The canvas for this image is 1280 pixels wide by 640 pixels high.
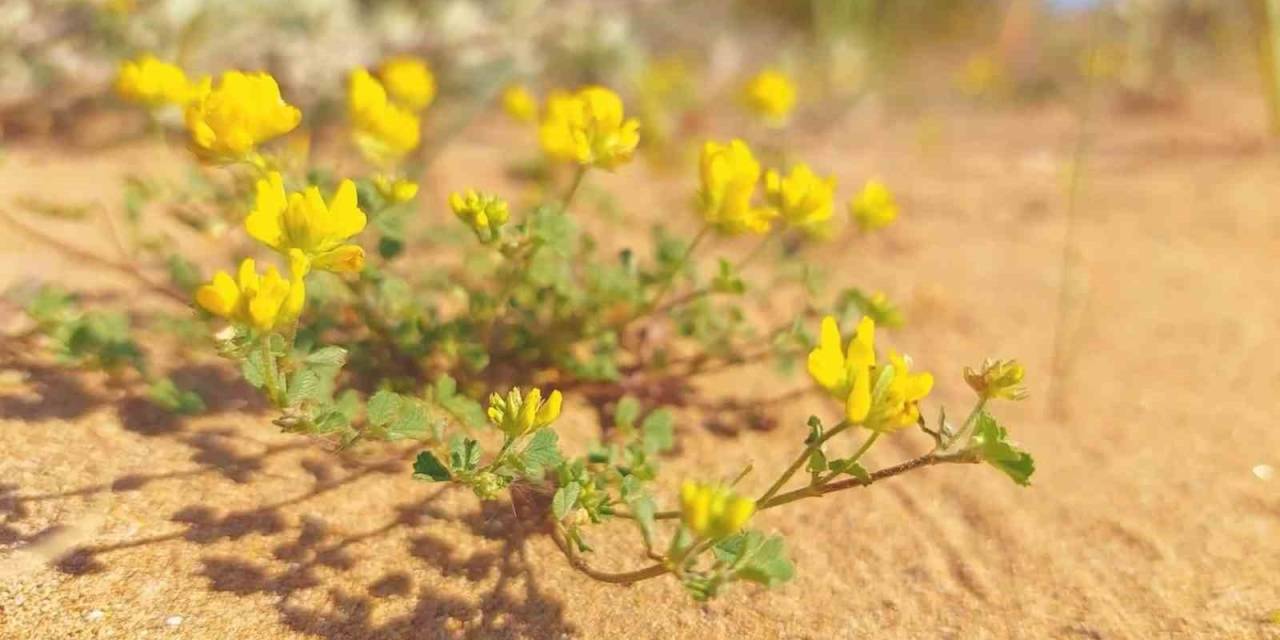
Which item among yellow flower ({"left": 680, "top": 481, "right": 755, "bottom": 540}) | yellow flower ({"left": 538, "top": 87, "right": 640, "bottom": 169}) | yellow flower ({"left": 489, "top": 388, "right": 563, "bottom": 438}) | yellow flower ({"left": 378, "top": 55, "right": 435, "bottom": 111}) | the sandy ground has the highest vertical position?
yellow flower ({"left": 378, "top": 55, "right": 435, "bottom": 111})

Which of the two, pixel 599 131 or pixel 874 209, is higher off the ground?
pixel 599 131

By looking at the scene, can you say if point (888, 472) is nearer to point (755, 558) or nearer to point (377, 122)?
point (755, 558)

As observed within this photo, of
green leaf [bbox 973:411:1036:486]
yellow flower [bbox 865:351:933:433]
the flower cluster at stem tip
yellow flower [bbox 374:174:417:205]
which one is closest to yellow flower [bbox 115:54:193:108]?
the flower cluster at stem tip

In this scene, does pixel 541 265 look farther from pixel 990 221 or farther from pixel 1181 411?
pixel 990 221

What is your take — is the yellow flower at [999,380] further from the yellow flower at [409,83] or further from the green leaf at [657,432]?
the yellow flower at [409,83]

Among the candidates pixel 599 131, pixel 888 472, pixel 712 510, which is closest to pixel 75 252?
pixel 599 131

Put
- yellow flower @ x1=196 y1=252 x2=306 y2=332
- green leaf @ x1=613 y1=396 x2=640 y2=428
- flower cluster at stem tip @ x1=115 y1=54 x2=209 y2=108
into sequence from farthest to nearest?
1. flower cluster at stem tip @ x1=115 y1=54 x2=209 y2=108
2. green leaf @ x1=613 y1=396 x2=640 y2=428
3. yellow flower @ x1=196 y1=252 x2=306 y2=332

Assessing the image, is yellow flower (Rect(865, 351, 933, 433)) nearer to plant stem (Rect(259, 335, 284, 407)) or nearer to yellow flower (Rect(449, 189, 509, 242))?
yellow flower (Rect(449, 189, 509, 242))

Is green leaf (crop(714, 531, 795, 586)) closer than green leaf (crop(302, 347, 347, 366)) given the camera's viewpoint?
Yes
